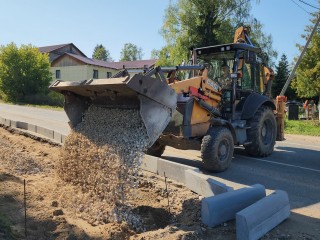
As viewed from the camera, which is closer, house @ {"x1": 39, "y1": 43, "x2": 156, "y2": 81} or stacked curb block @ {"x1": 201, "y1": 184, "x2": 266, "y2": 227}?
stacked curb block @ {"x1": 201, "y1": 184, "x2": 266, "y2": 227}

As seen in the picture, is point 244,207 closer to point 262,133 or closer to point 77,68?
point 262,133

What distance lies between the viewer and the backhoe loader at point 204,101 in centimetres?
576

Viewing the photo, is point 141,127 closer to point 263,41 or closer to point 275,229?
point 275,229

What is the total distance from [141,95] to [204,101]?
305 cm

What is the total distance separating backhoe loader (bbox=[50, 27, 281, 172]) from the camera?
5762 mm

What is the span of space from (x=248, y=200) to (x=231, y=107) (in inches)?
170

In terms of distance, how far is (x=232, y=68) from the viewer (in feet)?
30.5

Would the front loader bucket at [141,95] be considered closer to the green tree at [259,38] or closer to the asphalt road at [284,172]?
the asphalt road at [284,172]

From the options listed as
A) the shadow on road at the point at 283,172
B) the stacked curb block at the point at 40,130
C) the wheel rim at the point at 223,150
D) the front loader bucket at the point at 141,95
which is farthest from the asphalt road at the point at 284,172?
the stacked curb block at the point at 40,130

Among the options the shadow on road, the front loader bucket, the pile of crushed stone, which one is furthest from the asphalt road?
the pile of crushed stone

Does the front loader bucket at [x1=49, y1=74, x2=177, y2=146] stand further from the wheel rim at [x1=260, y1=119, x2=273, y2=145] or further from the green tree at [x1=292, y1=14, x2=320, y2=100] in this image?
the green tree at [x1=292, y1=14, x2=320, y2=100]

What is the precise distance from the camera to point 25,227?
177 inches

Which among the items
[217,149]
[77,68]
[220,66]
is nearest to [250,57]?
[220,66]

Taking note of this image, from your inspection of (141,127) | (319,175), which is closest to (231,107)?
(319,175)
